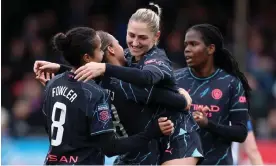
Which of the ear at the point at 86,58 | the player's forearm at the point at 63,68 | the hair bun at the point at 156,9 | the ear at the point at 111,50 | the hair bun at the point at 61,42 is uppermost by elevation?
the hair bun at the point at 156,9

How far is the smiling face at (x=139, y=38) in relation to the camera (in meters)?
5.26

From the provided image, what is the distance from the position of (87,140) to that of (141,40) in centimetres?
86

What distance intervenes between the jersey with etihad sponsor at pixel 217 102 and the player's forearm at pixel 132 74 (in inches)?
46.7

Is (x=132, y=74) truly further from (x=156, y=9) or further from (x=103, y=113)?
(x=156, y=9)

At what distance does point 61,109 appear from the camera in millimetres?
4770

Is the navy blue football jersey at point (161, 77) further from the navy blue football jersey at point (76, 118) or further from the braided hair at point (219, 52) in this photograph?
the braided hair at point (219, 52)

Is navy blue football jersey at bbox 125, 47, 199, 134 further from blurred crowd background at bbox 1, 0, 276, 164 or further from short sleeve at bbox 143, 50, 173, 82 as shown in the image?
blurred crowd background at bbox 1, 0, 276, 164

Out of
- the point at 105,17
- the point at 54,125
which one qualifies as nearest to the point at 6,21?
the point at 105,17

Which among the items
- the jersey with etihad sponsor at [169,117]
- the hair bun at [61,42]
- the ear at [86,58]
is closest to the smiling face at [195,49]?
the jersey with etihad sponsor at [169,117]

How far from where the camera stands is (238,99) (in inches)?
235

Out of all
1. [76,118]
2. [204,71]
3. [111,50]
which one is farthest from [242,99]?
[76,118]

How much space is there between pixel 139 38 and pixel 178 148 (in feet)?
2.66

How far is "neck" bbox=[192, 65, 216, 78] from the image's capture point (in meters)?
6.07

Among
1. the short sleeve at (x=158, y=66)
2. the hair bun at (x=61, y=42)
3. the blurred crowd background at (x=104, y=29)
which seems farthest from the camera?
the blurred crowd background at (x=104, y=29)
